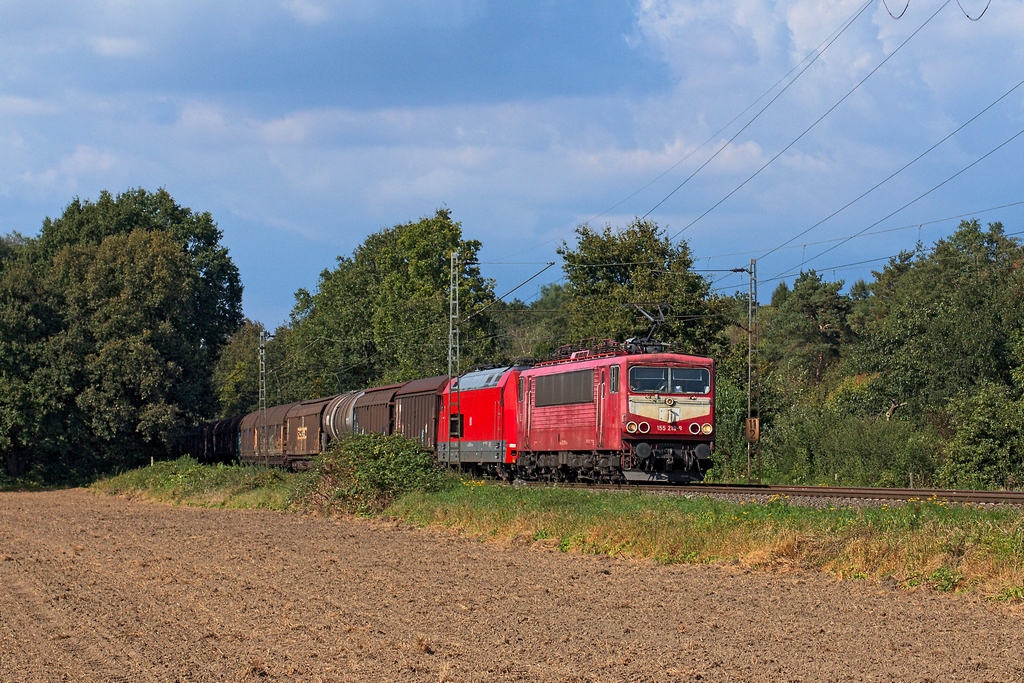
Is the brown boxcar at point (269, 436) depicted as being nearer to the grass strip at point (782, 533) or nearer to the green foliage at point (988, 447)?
the green foliage at point (988, 447)

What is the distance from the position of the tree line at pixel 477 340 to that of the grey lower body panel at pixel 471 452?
24.6ft

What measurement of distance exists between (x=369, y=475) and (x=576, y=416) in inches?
255

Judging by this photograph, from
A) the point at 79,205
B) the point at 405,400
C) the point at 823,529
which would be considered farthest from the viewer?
the point at 79,205

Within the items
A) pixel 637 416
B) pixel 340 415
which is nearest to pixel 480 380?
pixel 637 416

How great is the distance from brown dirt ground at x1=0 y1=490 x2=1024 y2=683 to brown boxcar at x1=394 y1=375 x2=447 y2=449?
803 inches

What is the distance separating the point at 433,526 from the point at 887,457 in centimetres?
1883

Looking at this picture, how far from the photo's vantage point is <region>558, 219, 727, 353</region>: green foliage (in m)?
59.0

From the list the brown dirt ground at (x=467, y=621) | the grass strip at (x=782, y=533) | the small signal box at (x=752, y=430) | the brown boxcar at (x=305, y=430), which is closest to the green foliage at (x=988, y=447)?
the small signal box at (x=752, y=430)

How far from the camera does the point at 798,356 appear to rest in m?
106

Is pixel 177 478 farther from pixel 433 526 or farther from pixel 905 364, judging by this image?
pixel 905 364

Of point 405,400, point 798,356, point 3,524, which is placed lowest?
point 3,524

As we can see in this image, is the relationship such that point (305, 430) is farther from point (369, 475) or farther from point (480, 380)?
point (369, 475)

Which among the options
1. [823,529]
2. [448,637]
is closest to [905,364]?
[823,529]

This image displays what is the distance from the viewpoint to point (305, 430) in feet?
172
